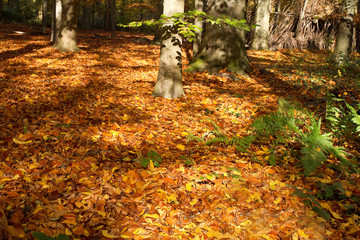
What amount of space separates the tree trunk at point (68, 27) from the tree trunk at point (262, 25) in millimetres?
9194

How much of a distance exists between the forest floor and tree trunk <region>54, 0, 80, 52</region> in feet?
14.6

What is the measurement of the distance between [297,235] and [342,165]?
136cm

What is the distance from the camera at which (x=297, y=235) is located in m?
2.21

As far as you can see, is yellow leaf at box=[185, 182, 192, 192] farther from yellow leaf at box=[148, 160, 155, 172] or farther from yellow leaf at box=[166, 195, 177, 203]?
yellow leaf at box=[148, 160, 155, 172]

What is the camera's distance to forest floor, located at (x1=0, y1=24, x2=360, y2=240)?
7.29 ft

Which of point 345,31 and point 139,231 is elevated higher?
point 345,31

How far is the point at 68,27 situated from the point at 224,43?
20.1 ft

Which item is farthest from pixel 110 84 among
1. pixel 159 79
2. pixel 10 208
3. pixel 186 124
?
pixel 10 208

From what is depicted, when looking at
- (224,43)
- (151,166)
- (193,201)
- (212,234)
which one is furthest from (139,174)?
(224,43)

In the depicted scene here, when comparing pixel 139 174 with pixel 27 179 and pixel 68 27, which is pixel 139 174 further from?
pixel 68 27

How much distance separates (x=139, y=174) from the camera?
292 cm

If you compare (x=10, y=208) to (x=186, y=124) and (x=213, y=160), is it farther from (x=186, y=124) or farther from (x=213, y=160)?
(x=186, y=124)

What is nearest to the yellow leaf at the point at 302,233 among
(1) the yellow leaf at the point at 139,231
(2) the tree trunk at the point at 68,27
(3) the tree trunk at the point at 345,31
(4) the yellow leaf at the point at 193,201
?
(4) the yellow leaf at the point at 193,201

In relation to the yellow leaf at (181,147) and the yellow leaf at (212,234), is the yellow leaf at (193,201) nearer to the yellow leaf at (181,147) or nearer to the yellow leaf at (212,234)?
the yellow leaf at (212,234)
